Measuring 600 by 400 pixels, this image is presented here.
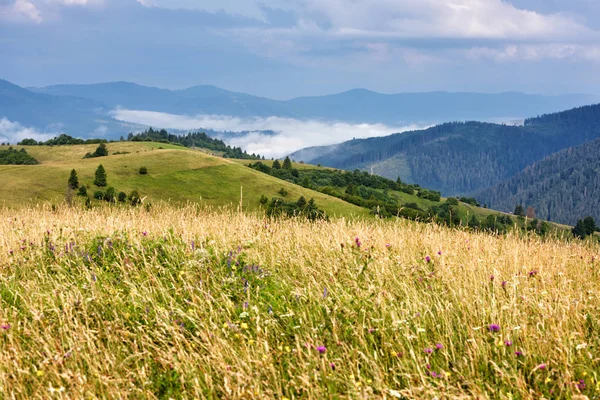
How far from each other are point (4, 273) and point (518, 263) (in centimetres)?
800

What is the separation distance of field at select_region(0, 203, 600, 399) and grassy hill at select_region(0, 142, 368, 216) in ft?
311

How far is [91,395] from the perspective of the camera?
4582 mm

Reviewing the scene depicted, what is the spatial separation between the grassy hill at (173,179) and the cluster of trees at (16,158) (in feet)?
223

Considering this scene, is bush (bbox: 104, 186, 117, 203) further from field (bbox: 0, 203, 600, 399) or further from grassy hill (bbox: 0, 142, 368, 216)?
field (bbox: 0, 203, 600, 399)

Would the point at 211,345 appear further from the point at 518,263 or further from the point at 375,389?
the point at 518,263

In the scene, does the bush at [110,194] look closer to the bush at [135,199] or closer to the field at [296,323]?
the bush at [135,199]

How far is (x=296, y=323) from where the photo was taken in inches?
231

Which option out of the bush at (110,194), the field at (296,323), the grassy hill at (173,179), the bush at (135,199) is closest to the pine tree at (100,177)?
the grassy hill at (173,179)

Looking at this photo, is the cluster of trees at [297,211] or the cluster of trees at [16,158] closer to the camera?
the cluster of trees at [297,211]

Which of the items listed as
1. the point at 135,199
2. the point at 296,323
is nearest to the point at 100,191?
the point at 135,199

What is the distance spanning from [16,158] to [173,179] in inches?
3749

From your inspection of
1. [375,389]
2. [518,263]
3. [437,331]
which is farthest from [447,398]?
[518,263]

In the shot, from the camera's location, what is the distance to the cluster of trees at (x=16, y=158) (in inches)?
7210

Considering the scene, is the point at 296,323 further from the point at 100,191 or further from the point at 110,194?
the point at 100,191
